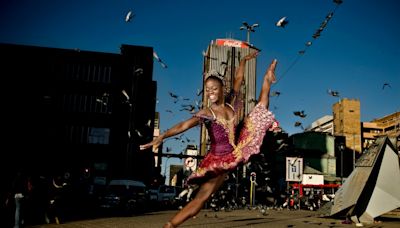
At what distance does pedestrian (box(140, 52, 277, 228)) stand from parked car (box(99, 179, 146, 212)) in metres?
20.7

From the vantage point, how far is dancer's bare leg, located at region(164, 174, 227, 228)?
15.8 feet

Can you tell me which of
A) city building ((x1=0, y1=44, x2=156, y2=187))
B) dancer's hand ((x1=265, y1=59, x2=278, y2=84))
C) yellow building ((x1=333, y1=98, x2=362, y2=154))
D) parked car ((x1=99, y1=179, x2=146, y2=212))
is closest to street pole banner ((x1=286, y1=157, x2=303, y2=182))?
parked car ((x1=99, y1=179, x2=146, y2=212))

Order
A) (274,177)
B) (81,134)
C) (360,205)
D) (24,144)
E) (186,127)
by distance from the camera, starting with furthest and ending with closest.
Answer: (274,177)
(81,134)
(24,144)
(360,205)
(186,127)

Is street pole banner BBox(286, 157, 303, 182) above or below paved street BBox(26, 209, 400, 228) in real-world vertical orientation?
above

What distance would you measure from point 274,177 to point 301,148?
1088cm

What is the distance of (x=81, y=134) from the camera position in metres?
50.9

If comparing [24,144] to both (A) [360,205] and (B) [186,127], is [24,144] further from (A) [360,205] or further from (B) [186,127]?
(B) [186,127]

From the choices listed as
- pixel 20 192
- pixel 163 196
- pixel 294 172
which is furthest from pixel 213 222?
pixel 163 196

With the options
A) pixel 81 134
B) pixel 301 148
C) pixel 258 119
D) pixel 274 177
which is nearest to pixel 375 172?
pixel 258 119

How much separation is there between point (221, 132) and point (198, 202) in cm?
99

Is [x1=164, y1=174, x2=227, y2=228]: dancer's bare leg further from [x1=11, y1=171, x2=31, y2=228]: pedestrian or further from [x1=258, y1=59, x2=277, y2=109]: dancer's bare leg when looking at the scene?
[x1=11, y1=171, x2=31, y2=228]: pedestrian

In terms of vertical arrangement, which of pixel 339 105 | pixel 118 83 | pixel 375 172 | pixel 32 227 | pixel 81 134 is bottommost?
pixel 32 227

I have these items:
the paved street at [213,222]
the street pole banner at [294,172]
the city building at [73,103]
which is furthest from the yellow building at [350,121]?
the paved street at [213,222]

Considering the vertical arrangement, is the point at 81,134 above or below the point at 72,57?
below
